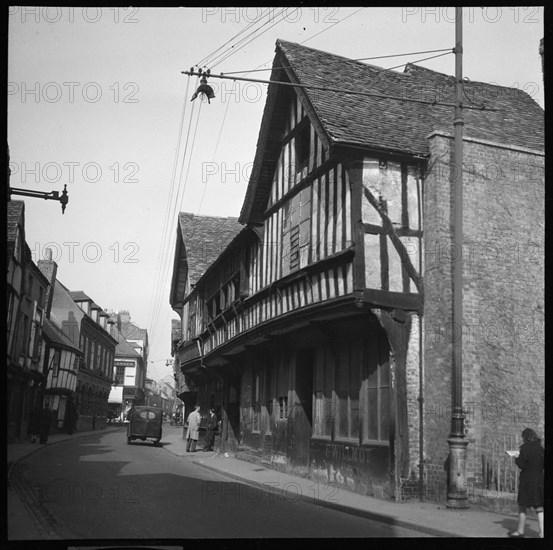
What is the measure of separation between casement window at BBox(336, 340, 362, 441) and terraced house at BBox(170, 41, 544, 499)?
0.04 m

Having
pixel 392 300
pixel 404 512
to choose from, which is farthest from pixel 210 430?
pixel 404 512

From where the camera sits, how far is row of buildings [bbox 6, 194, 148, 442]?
23.4 meters

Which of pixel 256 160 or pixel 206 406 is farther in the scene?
pixel 206 406

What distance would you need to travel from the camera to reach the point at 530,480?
Answer: 28.7 ft

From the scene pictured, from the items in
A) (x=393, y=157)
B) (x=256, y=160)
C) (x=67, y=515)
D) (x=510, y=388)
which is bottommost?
(x=67, y=515)

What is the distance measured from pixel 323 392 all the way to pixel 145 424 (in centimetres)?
1515

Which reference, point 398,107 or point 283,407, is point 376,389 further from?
point 398,107

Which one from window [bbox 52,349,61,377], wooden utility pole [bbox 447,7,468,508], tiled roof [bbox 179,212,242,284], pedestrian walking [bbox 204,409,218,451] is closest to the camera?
wooden utility pole [bbox 447,7,468,508]

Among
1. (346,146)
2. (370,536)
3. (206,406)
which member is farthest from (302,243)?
(206,406)

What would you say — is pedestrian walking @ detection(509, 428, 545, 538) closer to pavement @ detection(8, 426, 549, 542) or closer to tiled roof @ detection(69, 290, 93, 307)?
pavement @ detection(8, 426, 549, 542)

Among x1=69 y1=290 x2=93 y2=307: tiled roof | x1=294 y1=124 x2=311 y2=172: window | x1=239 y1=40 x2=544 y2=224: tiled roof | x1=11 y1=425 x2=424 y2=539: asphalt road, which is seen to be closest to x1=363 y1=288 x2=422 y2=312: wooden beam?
x1=239 y1=40 x2=544 y2=224: tiled roof
